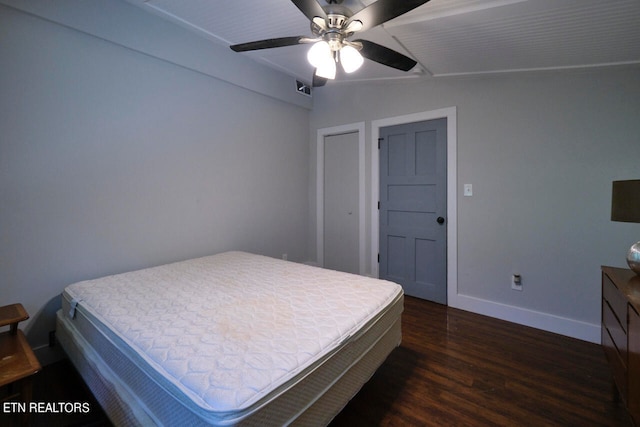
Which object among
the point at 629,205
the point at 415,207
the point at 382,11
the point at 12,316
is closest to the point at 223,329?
the point at 12,316

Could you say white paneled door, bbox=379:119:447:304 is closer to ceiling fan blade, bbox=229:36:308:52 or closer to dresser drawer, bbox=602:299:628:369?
dresser drawer, bbox=602:299:628:369

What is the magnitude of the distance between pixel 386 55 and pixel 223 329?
1772 mm

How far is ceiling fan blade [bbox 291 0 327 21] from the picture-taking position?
1.32 metres

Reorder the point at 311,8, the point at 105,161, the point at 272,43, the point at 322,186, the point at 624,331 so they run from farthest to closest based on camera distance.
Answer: the point at 322,186 → the point at 105,161 → the point at 272,43 → the point at 311,8 → the point at 624,331

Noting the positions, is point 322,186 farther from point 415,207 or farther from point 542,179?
point 542,179

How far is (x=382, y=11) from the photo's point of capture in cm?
129

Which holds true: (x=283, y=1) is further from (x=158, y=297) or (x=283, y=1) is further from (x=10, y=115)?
(x=158, y=297)

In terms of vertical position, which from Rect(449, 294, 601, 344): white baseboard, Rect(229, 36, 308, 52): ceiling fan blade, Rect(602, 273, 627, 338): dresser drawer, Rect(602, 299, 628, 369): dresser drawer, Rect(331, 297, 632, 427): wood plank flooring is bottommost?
Rect(331, 297, 632, 427): wood plank flooring

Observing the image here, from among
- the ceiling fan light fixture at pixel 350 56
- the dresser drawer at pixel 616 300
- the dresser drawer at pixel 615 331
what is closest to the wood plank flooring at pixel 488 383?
the dresser drawer at pixel 615 331

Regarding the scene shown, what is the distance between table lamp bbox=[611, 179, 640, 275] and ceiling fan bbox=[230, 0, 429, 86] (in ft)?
4.29

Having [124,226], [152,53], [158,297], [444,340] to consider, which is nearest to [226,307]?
[158,297]

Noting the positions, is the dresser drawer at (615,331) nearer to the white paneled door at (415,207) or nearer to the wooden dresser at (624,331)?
the wooden dresser at (624,331)

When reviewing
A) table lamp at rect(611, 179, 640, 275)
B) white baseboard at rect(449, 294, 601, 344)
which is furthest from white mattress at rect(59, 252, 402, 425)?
white baseboard at rect(449, 294, 601, 344)

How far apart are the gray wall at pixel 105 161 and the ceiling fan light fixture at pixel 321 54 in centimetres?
157
